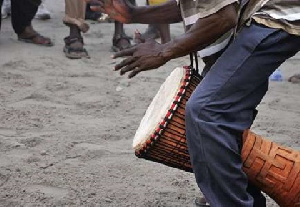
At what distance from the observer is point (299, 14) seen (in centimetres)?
262

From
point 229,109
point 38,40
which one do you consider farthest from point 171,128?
point 38,40

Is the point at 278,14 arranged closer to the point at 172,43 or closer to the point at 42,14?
the point at 172,43

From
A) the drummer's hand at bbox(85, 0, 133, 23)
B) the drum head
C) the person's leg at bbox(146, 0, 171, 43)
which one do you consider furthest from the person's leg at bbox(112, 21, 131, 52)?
the drummer's hand at bbox(85, 0, 133, 23)

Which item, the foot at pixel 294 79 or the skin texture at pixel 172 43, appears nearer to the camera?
the skin texture at pixel 172 43

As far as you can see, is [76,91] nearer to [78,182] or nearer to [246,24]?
[78,182]

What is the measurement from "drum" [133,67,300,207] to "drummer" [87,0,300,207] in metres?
0.12

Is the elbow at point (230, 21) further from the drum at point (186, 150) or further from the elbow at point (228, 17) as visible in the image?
the drum at point (186, 150)

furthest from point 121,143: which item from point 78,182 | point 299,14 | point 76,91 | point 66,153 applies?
point 299,14

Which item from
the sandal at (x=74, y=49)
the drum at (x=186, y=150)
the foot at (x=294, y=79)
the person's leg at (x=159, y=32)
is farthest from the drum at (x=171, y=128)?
the sandal at (x=74, y=49)

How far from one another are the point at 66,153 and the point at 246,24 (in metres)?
1.69

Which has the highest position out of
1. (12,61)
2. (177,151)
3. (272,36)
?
(272,36)

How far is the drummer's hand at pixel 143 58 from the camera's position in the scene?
2.60 meters

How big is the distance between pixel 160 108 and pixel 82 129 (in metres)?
1.58

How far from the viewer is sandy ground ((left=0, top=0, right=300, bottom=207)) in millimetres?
3441
